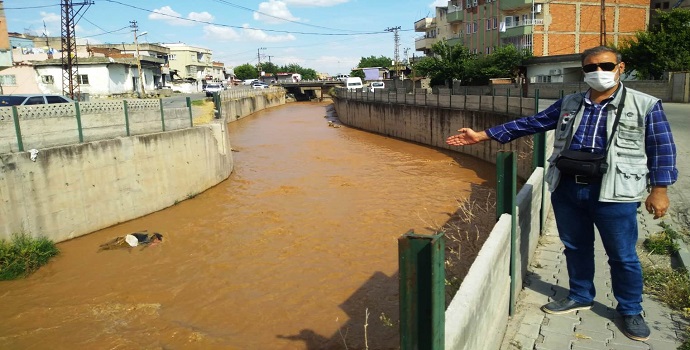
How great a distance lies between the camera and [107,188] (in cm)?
1179

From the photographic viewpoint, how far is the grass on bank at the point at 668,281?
3.91m

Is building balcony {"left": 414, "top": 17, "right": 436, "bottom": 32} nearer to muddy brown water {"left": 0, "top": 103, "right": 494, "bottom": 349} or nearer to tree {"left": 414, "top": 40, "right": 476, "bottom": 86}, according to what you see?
tree {"left": 414, "top": 40, "right": 476, "bottom": 86}

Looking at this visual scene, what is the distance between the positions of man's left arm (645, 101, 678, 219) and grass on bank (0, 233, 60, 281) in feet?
33.8

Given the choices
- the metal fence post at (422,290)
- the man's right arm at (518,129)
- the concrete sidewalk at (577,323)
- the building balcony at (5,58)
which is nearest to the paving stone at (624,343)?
the concrete sidewalk at (577,323)

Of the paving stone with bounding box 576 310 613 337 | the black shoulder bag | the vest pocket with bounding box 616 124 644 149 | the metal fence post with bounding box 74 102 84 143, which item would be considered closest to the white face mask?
the black shoulder bag

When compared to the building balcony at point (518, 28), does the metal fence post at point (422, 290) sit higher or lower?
lower

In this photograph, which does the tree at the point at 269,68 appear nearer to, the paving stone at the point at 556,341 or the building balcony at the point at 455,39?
the building balcony at the point at 455,39

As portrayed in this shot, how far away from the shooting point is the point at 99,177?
38.1 feet

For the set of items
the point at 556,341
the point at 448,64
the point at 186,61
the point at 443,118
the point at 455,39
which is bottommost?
the point at 556,341

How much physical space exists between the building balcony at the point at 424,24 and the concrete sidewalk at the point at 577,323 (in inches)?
2636

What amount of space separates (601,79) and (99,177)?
11.4 metres

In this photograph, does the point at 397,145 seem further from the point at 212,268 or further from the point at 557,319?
the point at 557,319

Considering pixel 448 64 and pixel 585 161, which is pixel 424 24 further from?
pixel 585 161

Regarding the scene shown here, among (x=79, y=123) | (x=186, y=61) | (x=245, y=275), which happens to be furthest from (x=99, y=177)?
(x=186, y=61)
